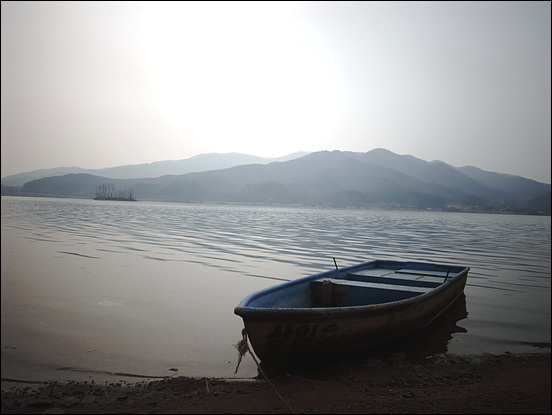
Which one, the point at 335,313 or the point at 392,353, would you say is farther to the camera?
the point at 392,353

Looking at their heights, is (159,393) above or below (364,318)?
below

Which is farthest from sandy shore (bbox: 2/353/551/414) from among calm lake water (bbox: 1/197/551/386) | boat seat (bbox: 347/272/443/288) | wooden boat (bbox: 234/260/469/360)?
boat seat (bbox: 347/272/443/288)

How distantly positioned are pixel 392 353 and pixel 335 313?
2.45m

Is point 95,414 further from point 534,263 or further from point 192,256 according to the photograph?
point 534,263

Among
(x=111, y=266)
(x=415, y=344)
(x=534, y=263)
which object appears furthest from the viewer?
(x=534, y=263)

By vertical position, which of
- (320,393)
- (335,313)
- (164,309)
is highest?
(335,313)

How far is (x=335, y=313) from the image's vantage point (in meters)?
7.23

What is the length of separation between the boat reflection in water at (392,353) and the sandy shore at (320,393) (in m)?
0.06

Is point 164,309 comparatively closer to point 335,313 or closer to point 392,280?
point 335,313

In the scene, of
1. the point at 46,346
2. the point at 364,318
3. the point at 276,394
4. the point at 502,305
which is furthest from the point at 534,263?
the point at 46,346

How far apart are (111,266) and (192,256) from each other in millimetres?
4777

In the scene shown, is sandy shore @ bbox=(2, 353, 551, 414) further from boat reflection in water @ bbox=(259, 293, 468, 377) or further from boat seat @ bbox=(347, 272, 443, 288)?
boat seat @ bbox=(347, 272, 443, 288)

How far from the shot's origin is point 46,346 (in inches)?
321

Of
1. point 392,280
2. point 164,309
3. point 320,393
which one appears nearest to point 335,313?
point 320,393
